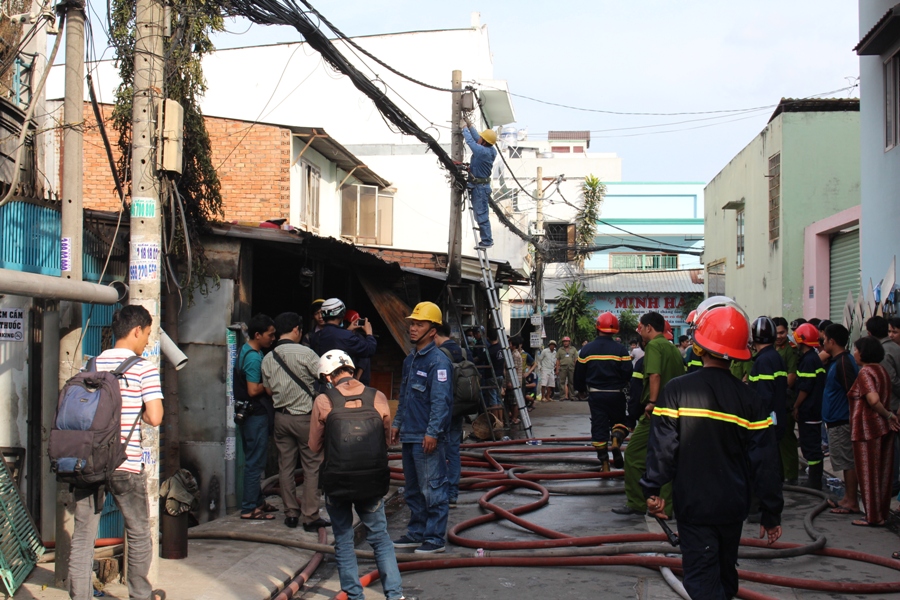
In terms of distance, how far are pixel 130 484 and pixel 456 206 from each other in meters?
10.4

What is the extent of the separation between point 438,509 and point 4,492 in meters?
3.24

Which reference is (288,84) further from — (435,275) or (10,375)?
(10,375)

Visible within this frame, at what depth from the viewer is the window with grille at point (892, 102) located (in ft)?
36.7

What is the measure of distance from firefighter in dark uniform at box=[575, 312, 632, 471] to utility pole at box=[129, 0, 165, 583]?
5.42m

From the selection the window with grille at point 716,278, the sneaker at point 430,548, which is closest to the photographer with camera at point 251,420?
the sneaker at point 430,548

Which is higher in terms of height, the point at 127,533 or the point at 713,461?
the point at 713,461

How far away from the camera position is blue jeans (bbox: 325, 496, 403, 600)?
5414 mm

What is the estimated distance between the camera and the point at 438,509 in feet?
23.0

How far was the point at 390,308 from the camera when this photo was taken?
13.0 meters

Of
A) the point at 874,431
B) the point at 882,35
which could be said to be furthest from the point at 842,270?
the point at 874,431

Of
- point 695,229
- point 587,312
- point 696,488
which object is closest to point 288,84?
point 587,312

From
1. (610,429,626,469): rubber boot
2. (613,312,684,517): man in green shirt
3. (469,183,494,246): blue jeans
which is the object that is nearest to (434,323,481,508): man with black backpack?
(613,312,684,517): man in green shirt

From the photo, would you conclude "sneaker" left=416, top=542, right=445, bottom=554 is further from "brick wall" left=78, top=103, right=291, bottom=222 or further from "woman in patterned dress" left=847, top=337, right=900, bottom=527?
"brick wall" left=78, top=103, right=291, bottom=222

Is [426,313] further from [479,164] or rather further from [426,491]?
[479,164]
